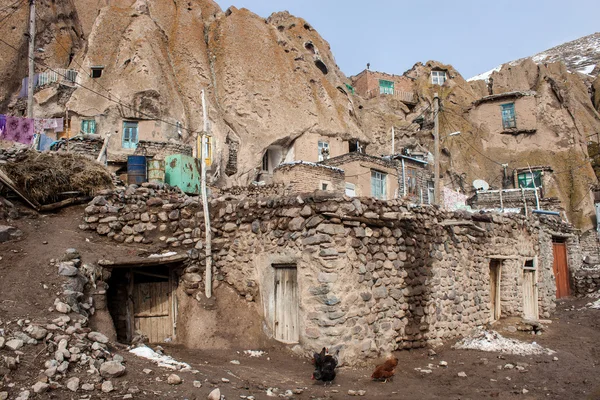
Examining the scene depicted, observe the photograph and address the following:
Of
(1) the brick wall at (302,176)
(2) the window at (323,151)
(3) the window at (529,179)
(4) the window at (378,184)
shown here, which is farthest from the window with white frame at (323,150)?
(3) the window at (529,179)

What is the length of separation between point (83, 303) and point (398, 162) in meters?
24.9

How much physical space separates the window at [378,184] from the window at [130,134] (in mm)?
14423

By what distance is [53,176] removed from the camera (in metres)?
9.20

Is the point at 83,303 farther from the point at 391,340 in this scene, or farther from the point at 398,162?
the point at 398,162

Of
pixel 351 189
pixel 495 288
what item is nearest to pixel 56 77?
pixel 351 189

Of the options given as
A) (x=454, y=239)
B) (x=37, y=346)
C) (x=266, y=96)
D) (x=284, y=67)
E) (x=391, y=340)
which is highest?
(x=284, y=67)

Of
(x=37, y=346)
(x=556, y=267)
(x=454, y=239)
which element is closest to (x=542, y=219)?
(x=556, y=267)

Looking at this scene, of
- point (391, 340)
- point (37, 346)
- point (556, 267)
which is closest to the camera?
point (37, 346)

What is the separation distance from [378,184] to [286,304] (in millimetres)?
20003

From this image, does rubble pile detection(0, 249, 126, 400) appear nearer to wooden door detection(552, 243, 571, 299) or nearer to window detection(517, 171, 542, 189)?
wooden door detection(552, 243, 571, 299)

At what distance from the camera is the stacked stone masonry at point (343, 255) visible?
23.2ft

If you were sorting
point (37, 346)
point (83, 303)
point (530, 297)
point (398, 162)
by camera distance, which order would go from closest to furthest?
point (37, 346), point (83, 303), point (530, 297), point (398, 162)

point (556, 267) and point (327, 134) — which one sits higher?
point (327, 134)

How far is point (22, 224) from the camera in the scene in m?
8.17
